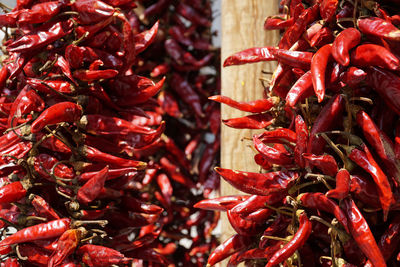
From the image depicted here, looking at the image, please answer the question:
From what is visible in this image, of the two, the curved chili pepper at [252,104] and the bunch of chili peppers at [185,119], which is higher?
the curved chili pepper at [252,104]

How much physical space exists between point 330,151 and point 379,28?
0.31m

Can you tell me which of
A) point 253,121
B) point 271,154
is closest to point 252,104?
point 253,121

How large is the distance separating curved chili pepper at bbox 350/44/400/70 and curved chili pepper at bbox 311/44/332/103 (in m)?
0.06

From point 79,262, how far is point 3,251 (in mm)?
228

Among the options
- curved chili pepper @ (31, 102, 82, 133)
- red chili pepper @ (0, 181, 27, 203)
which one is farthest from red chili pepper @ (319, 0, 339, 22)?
red chili pepper @ (0, 181, 27, 203)

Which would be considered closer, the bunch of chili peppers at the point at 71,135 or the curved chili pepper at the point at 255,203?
the curved chili pepper at the point at 255,203

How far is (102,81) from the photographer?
166cm

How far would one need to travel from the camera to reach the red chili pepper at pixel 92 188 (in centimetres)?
146

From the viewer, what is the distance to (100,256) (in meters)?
1.50

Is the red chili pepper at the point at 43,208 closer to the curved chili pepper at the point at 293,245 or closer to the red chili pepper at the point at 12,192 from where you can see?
the red chili pepper at the point at 12,192

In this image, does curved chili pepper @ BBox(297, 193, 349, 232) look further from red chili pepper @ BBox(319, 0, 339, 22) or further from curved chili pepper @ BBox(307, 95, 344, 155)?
red chili pepper @ BBox(319, 0, 339, 22)

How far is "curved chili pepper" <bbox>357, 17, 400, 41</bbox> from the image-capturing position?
45.0 inches

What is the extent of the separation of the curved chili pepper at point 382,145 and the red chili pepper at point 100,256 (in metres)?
0.74

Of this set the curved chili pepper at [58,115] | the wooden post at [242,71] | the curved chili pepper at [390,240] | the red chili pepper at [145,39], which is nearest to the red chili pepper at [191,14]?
the wooden post at [242,71]
